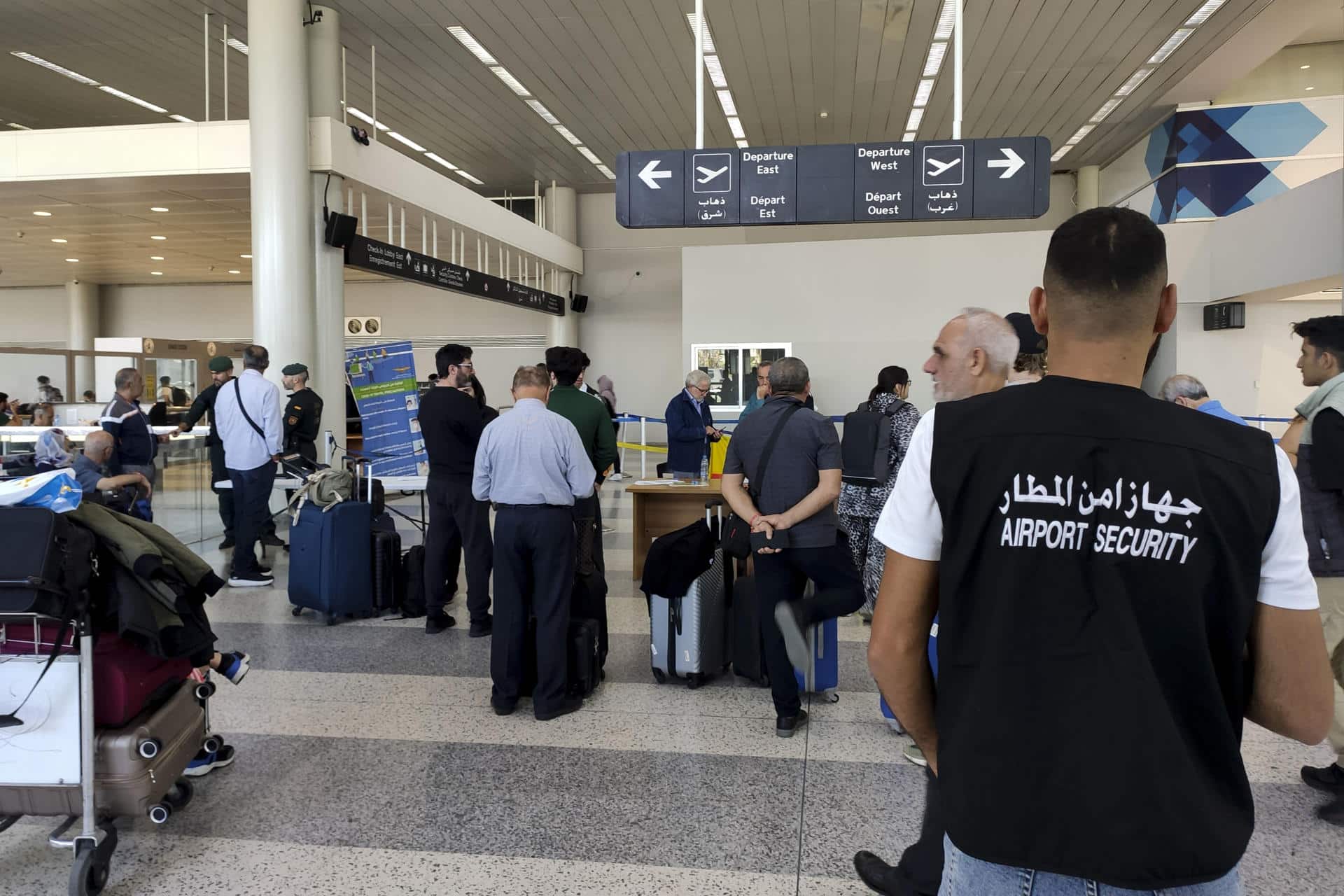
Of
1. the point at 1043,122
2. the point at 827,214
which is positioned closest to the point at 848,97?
the point at 1043,122

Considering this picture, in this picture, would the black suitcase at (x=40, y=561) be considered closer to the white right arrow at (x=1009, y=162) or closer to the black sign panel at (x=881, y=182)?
the black sign panel at (x=881, y=182)

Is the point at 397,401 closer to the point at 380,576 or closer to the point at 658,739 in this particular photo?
the point at 380,576

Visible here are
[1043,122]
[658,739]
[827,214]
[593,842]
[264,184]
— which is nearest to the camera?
[593,842]

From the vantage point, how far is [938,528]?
111 cm

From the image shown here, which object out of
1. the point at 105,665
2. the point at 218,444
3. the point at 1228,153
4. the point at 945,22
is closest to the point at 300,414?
the point at 218,444

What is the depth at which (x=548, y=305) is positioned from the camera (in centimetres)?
1728

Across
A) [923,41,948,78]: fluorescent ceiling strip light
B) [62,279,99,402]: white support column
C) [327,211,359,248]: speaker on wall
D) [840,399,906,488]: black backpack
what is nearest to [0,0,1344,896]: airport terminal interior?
[327,211,359,248]: speaker on wall

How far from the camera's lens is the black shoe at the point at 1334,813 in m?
2.90

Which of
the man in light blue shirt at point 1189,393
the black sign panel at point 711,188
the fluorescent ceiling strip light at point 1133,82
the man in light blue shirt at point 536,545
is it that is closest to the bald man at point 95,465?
the man in light blue shirt at point 536,545

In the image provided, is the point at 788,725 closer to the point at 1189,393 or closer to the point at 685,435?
the point at 1189,393

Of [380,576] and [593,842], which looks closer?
[593,842]

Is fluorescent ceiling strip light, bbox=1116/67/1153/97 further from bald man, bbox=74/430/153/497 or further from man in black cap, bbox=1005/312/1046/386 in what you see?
bald man, bbox=74/430/153/497

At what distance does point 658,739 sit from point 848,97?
11.2 metres

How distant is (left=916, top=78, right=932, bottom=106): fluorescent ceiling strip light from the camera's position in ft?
39.5
